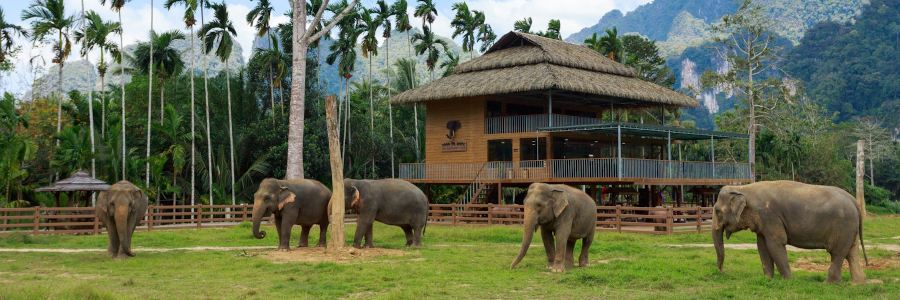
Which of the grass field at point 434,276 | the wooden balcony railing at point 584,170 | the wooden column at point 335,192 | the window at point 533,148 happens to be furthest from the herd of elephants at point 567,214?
the window at point 533,148

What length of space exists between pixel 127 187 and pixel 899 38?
145355 mm

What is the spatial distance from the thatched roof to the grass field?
555 inches

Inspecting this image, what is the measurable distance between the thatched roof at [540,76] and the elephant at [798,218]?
20425mm

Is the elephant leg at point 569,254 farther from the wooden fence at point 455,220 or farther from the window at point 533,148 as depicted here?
the window at point 533,148

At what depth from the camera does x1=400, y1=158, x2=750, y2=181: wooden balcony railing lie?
32.2 metres

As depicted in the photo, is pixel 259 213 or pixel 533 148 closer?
pixel 259 213

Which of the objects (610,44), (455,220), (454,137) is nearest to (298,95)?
(455,220)

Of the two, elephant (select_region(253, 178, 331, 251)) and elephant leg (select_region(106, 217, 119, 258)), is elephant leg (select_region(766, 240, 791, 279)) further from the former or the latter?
elephant leg (select_region(106, 217, 119, 258))

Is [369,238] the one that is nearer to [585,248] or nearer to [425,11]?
[585,248]

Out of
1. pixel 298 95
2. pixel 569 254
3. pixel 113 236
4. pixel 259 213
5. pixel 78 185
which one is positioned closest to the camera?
pixel 569 254

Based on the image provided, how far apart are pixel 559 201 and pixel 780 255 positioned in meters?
3.80

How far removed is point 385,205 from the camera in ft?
69.1

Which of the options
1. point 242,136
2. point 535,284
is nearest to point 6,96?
point 242,136

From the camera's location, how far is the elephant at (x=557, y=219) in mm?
14875
